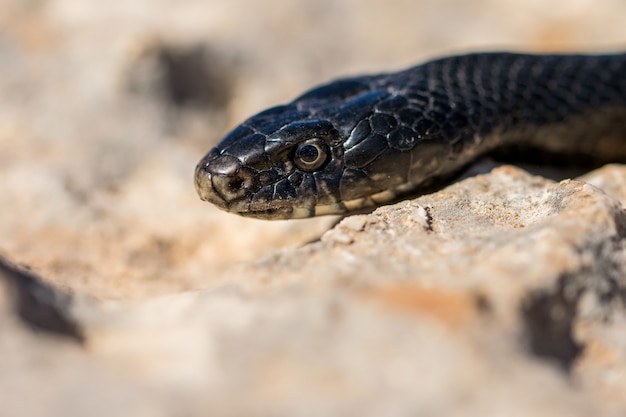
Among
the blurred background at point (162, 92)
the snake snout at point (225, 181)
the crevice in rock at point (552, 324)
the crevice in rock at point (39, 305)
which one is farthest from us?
the blurred background at point (162, 92)

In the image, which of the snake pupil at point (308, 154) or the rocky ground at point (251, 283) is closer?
the rocky ground at point (251, 283)

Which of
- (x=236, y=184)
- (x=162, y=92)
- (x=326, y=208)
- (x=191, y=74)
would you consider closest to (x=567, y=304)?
(x=326, y=208)

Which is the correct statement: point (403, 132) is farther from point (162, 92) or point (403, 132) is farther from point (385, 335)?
point (162, 92)

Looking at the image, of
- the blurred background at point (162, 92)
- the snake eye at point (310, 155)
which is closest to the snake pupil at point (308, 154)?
the snake eye at point (310, 155)

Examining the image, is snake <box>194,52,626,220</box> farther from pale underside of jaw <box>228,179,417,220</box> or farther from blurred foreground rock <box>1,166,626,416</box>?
blurred foreground rock <box>1,166,626,416</box>

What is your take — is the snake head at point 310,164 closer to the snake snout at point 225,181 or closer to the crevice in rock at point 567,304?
the snake snout at point 225,181

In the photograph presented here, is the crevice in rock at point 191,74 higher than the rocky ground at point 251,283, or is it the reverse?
the crevice in rock at point 191,74

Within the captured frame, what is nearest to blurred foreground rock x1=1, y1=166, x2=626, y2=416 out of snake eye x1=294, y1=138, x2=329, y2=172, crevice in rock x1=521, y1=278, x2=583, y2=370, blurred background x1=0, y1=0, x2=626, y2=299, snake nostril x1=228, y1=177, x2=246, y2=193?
crevice in rock x1=521, y1=278, x2=583, y2=370

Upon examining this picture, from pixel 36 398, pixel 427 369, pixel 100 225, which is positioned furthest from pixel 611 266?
pixel 100 225

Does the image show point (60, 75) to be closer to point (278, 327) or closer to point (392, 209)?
point (392, 209)
